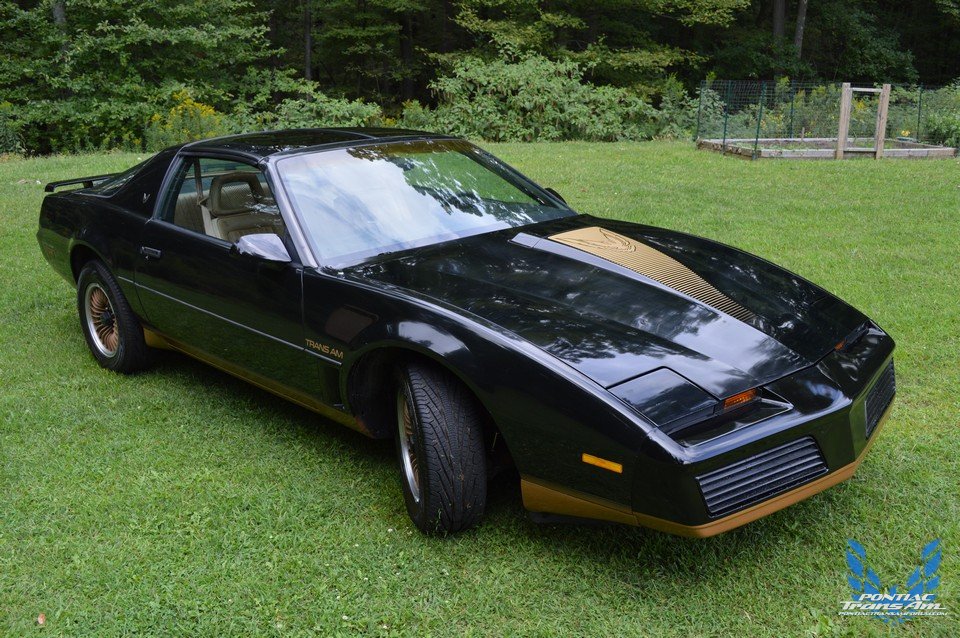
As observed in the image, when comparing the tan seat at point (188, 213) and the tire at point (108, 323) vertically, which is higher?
the tan seat at point (188, 213)

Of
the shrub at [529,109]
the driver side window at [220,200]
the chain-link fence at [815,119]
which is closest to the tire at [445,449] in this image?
the driver side window at [220,200]

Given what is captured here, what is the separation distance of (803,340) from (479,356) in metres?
1.18

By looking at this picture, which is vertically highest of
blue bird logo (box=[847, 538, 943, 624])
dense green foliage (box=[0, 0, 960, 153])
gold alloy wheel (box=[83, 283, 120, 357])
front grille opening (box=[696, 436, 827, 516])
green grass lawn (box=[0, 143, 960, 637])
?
dense green foliage (box=[0, 0, 960, 153])

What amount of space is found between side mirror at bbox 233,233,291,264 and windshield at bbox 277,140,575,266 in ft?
0.44

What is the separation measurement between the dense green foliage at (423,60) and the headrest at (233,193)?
39.0 ft

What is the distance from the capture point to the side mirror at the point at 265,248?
340 cm

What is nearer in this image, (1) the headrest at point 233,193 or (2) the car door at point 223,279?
(2) the car door at point 223,279

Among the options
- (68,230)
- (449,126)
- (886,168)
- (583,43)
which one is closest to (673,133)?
(449,126)

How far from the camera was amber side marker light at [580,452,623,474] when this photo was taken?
2455mm

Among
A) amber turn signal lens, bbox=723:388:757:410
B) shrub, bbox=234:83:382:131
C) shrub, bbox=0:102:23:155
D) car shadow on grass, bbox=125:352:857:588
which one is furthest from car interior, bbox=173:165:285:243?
shrub, bbox=0:102:23:155

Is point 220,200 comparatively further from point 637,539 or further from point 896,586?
point 896,586

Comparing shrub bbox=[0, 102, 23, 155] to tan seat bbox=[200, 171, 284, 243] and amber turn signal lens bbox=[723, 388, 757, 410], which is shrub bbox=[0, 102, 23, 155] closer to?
tan seat bbox=[200, 171, 284, 243]

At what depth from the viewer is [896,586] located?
8.65 feet

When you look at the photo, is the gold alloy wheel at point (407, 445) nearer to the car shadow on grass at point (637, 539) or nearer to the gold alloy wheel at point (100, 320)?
the car shadow on grass at point (637, 539)
